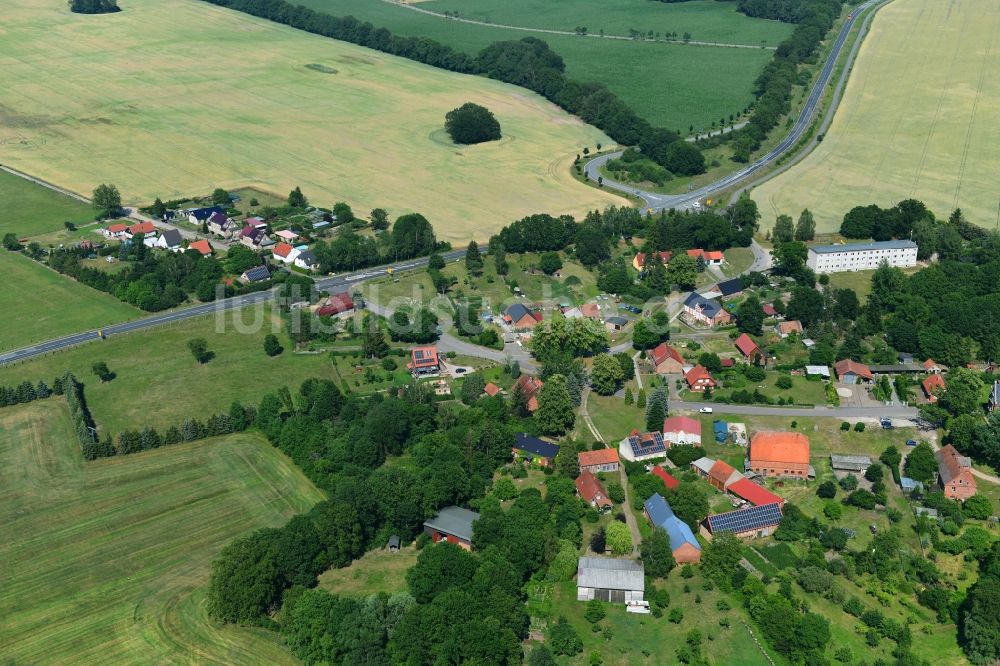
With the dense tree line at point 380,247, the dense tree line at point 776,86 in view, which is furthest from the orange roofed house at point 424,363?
the dense tree line at point 776,86

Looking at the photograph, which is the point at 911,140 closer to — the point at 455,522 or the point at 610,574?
the point at 610,574

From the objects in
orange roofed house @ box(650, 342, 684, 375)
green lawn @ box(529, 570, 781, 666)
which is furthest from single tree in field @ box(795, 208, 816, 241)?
green lawn @ box(529, 570, 781, 666)

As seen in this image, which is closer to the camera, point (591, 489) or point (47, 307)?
point (591, 489)

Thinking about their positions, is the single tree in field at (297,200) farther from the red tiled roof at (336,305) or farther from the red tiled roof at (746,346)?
the red tiled roof at (746,346)

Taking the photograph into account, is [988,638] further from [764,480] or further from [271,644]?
[271,644]

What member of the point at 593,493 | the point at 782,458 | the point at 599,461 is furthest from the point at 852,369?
the point at 593,493

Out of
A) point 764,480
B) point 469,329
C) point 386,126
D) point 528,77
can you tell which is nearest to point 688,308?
point 469,329
